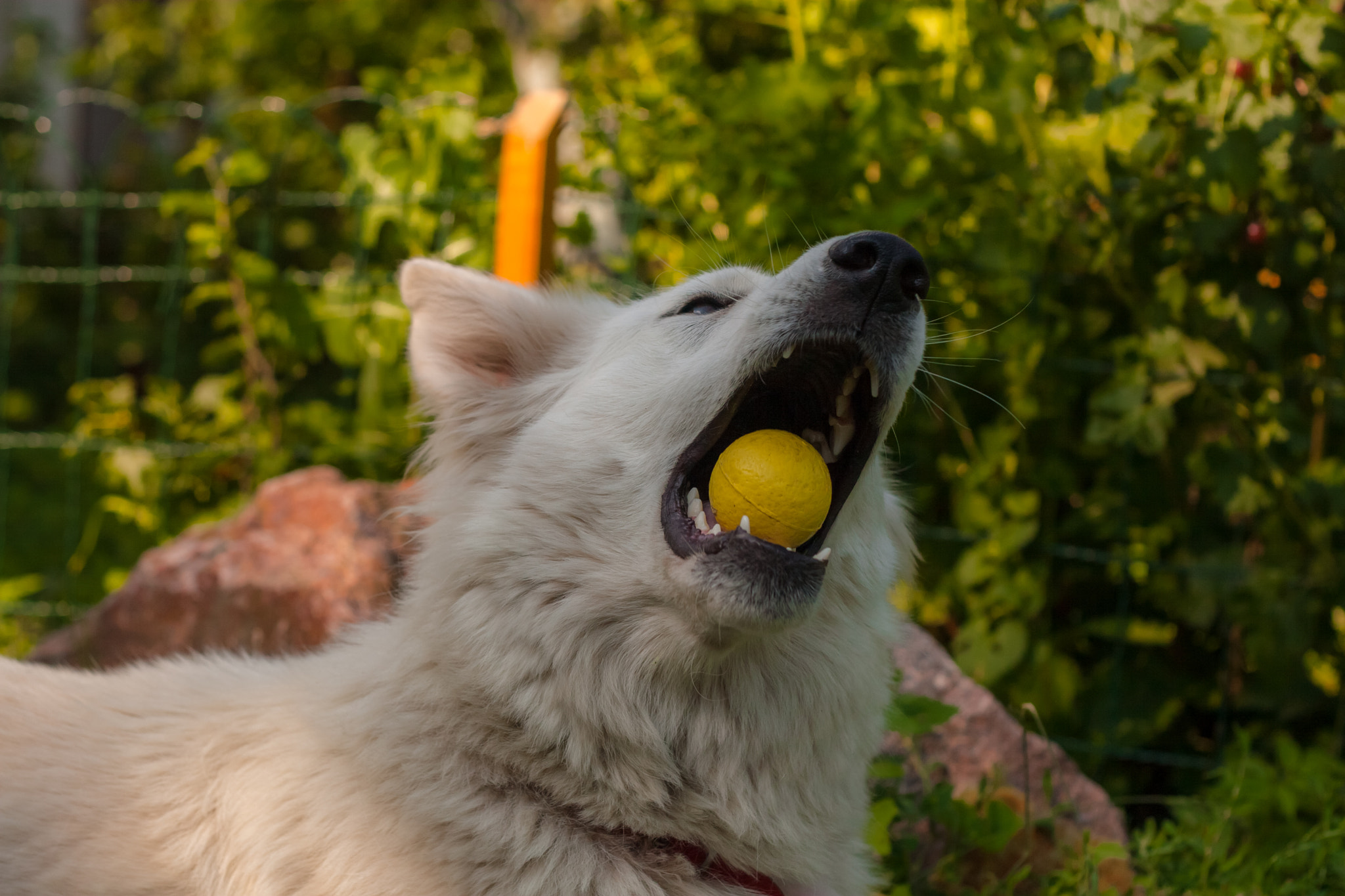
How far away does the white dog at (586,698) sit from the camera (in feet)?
6.33

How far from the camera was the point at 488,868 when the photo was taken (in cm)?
186

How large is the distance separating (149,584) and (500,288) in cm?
228

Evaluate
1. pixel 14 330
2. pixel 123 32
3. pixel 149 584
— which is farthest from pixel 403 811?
pixel 123 32

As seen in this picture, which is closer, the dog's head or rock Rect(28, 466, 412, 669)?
the dog's head

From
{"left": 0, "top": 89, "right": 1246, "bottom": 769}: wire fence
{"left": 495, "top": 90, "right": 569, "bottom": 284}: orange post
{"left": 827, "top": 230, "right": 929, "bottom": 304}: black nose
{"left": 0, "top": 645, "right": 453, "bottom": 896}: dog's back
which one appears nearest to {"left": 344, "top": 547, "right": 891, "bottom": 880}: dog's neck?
{"left": 0, "top": 645, "right": 453, "bottom": 896}: dog's back

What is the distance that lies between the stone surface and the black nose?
4.98ft

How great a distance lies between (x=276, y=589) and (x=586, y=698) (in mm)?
2192

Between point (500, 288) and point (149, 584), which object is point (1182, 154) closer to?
point (500, 288)

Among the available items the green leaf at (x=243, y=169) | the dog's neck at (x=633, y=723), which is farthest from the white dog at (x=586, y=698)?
the green leaf at (x=243, y=169)

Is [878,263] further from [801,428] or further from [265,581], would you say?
[265,581]

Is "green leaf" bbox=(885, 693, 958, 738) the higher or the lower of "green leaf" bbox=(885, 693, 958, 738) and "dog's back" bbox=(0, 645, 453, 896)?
the lower

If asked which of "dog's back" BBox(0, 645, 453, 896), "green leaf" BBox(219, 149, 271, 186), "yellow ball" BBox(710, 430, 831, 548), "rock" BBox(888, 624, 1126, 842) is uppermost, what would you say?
"yellow ball" BBox(710, 430, 831, 548)

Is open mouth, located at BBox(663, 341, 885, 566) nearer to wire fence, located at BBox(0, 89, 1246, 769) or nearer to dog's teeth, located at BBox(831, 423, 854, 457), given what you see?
dog's teeth, located at BBox(831, 423, 854, 457)

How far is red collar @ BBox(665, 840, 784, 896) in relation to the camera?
6.42ft
